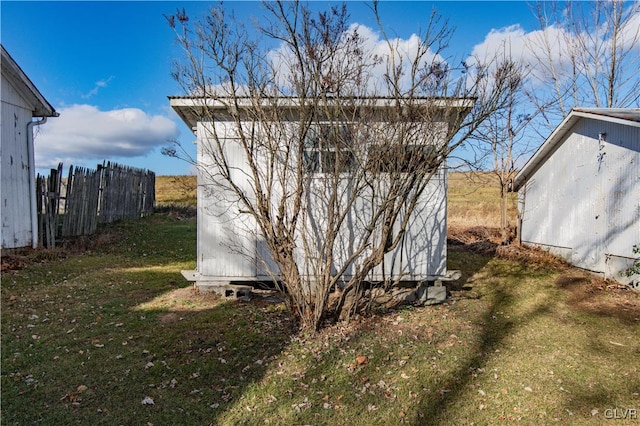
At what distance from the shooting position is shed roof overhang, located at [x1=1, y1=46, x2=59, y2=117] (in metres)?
7.72

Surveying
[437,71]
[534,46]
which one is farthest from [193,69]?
[534,46]

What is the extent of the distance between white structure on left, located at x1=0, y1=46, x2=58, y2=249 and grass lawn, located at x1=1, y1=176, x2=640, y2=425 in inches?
70.5

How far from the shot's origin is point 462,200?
18.8 meters

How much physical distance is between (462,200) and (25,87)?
1766cm

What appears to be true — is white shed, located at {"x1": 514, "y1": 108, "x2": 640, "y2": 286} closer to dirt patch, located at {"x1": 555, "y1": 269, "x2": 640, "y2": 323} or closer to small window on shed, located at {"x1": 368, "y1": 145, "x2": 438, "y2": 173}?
dirt patch, located at {"x1": 555, "y1": 269, "x2": 640, "y2": 323}

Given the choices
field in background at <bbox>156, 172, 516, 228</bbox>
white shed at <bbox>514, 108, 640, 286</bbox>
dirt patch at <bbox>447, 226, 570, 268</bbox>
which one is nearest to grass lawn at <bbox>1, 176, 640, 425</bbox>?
white shed at <bbox>514, 108, 640, 286</bbox>

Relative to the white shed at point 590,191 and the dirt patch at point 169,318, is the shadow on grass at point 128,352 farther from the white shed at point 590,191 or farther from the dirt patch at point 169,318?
the white shed at point 590,191

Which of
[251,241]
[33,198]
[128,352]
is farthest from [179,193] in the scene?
[128,352]

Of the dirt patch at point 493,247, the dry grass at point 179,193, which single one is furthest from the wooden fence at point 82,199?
the dirt patch at point 493,247

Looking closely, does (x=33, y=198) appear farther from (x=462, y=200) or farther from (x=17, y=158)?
(x=462, y=200)

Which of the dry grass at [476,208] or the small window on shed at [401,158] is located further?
the dry grass at [476,208]

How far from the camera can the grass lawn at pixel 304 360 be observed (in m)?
3.12

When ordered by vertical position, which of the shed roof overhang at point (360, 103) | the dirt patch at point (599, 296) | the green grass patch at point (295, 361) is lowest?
the green grass patch at point (295, 361)

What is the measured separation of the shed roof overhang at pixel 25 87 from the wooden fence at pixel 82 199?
1424 millimetres
